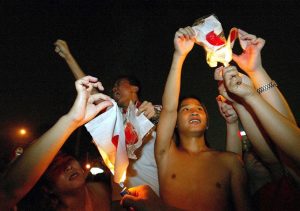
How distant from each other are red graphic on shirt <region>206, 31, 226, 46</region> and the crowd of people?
20cm

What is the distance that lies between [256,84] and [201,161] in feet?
3.74

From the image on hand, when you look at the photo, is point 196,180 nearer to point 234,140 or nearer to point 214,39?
point 234,140

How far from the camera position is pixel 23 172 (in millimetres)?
2014

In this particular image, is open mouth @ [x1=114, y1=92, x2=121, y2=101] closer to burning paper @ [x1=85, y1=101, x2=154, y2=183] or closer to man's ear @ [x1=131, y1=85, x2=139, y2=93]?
man's ear @ [x1=131, y1=85, x2=139, y2=93]

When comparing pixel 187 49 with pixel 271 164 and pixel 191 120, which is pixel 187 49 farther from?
pixel 271 164

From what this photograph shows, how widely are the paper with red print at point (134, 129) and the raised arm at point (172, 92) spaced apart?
0.90 feet

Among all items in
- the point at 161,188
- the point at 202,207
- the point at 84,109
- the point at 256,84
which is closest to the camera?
the point at 84,109

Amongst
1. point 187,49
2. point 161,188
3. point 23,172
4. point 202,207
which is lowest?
point 202,207

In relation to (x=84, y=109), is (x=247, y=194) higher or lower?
lower

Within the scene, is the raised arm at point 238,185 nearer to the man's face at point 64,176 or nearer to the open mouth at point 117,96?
the man's face at point 64,176

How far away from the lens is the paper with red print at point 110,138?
2447 millimetres

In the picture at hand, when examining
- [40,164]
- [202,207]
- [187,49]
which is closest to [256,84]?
[187,49]

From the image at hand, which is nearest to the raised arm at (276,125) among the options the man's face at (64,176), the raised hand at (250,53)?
the raised hand at (250,53)

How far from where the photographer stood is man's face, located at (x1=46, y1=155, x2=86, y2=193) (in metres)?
2.92
